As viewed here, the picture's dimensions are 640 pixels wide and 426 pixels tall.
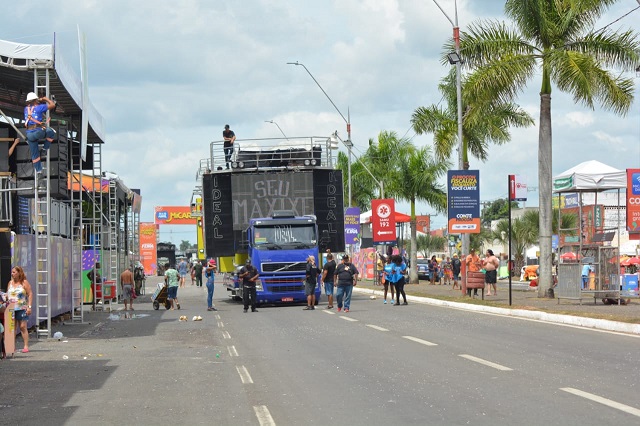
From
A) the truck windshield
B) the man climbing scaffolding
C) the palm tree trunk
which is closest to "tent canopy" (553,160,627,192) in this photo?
the palm tree trunk

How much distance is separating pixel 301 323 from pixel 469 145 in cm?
2470

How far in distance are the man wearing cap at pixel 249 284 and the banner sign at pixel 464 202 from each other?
22.6 ft

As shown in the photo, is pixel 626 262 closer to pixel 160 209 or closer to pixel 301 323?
pixel 301 323

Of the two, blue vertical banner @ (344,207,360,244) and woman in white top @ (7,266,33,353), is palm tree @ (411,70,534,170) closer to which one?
blue vertical banner @ (344,207,360,244)


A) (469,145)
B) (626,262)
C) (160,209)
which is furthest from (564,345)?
(160,209)

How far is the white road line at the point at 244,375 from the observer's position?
13091 mm

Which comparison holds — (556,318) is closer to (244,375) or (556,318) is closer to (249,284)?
(249,284)

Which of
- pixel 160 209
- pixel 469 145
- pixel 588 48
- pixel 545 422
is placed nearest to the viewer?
pixel 545 422

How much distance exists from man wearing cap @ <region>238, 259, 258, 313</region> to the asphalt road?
25.9ft

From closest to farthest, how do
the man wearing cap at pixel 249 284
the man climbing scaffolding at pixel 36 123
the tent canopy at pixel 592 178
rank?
the man climbing scaffolding at pixel 36 123, the tent canopy at pixel 592 178, the man wearing cap at pixel 249 284

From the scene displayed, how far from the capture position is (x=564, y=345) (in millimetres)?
17047

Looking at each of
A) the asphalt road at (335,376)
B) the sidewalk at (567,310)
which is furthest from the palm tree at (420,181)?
the asphalt road at (335,376)

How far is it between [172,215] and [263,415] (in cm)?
12901

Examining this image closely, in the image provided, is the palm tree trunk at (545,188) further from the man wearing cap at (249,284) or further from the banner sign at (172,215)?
the banner sign at (172,215)
